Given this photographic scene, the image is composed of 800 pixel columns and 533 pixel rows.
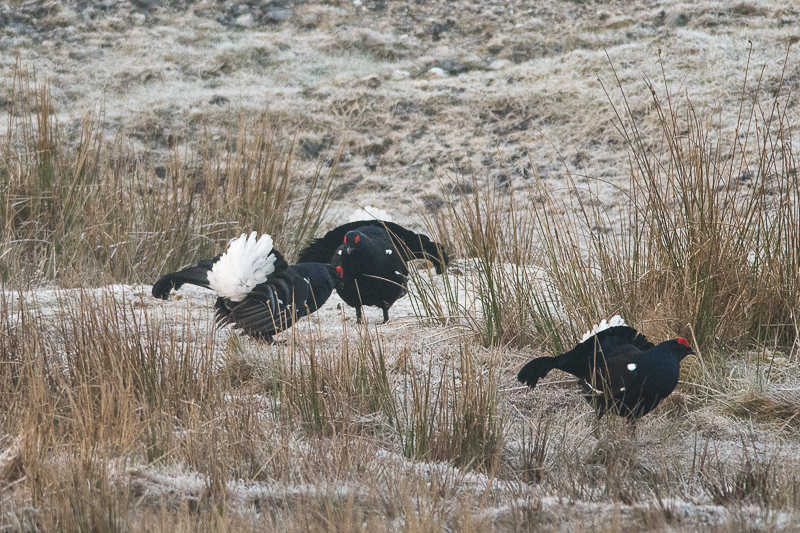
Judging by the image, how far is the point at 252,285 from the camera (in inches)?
142

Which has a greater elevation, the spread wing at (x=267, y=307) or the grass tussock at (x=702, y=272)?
the grass tussock at (x=702, y=272)

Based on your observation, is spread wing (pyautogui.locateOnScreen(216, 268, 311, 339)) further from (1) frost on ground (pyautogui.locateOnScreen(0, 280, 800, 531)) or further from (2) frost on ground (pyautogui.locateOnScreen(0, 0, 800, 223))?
(2) frost on ground (pyautogui.locateOnScreen(0, 0, 800, 223))

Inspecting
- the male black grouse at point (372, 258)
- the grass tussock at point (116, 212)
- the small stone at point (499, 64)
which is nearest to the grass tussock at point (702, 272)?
the male black grouse at point (372, 258)

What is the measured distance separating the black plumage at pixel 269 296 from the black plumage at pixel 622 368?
1147 millimetres

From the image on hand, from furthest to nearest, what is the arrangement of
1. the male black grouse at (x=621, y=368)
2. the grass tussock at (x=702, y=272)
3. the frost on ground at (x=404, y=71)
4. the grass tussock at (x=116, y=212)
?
the frost on ground at (x=404, y=71)
the grass tussock at (x=116, y=212)
the grass tussock at (x=702, y=272)
the male black grouse at (x=621, y=368)

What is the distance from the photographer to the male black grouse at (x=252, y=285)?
356 cm

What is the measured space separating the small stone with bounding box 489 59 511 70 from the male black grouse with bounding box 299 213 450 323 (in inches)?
230

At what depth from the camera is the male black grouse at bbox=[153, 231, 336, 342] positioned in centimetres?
356

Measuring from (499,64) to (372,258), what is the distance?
20.8 ft

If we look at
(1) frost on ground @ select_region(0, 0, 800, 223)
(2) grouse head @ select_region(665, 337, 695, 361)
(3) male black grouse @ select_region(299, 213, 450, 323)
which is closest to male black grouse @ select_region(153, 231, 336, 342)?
(3) male black grouse @ select_region(299, 213, 450, 323)

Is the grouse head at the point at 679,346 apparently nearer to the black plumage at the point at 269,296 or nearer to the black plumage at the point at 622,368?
the black plumage at the point at 622,368

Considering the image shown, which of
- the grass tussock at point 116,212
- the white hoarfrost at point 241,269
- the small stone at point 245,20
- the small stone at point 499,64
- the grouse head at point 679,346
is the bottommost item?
the grass tussock at point 116,212


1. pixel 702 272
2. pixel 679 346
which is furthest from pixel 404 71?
pixel 679 346

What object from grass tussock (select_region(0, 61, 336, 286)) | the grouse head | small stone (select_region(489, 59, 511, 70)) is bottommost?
grass tussock (select_region(0, 61, 336, 286))
